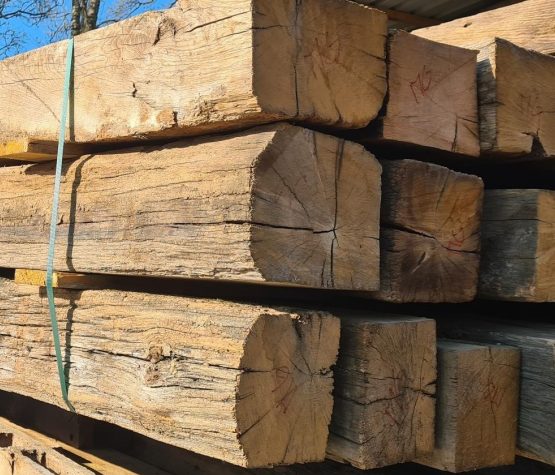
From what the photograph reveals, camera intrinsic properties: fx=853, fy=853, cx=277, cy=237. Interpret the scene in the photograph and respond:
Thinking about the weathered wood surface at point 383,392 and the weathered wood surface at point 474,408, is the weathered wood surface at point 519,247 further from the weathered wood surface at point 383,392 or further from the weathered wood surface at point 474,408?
the weathered wood surface at point 383,392

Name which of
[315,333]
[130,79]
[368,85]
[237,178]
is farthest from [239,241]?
[130,79]

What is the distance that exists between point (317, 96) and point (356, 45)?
0.19m

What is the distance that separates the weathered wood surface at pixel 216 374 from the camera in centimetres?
191

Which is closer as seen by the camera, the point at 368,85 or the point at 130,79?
the point at 368,85

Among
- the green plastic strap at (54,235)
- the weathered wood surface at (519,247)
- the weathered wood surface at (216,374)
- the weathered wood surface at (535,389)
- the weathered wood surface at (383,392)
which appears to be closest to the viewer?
the weathered wood surface at (216,374)

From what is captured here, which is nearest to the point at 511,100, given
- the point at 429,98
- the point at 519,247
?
the point at 429,98

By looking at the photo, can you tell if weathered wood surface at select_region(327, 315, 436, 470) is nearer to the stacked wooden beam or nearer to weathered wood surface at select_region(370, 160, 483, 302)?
the stacked wooden beam

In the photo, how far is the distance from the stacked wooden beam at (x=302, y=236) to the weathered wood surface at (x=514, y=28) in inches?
1.4

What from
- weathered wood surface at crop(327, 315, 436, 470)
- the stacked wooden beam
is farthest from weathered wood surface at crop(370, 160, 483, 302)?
weathered wood surface at crop(327, 315, 436, 470)

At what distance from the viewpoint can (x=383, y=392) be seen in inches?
81.0

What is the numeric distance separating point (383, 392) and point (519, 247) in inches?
23.6

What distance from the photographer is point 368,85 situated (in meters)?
2.12

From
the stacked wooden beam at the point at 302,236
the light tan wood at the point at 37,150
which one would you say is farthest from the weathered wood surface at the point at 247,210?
the light tan wood at the point at 37,150

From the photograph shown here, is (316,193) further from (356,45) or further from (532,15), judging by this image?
(532,15)
